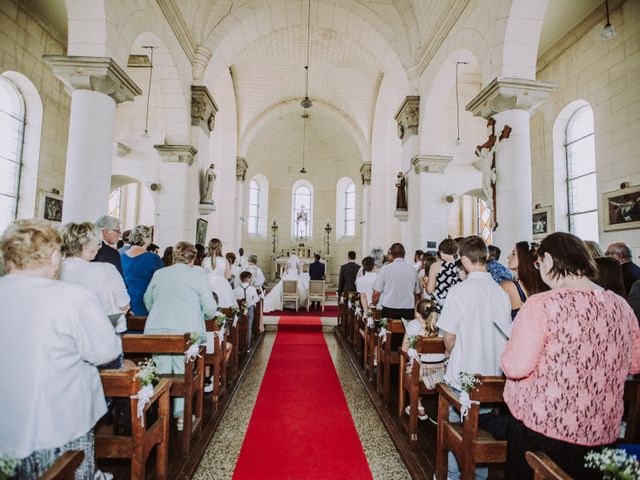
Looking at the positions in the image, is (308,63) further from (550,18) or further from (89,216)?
(89,216)

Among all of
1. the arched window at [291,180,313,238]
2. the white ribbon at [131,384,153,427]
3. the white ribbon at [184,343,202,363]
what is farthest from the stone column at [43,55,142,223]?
the arched window at [291,180,313,238]

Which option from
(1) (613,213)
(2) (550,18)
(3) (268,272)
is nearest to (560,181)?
(1) (613,213)

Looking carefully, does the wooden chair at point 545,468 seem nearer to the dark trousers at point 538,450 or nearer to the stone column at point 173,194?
the dark trousers at point 538,450

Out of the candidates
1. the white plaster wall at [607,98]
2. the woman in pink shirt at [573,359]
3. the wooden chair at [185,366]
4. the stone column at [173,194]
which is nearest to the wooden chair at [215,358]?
the wooden chair at [185,366]

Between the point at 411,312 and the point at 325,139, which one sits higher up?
the point at 325,139

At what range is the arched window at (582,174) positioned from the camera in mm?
7844

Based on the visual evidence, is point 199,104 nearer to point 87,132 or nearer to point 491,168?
point 87,132

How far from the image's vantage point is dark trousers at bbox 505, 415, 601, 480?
1.47m

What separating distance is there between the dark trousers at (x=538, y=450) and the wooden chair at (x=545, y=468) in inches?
9.2

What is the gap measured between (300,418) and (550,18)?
8838mm

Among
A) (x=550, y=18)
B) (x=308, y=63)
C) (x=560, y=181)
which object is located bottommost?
(x=560, y=181)

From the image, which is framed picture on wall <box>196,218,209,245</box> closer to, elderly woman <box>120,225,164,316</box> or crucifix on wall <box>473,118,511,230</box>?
elderly woman <box>120,225,164,316</box>

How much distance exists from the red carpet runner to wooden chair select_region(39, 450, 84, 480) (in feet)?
4.93

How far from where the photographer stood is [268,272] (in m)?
17.8
